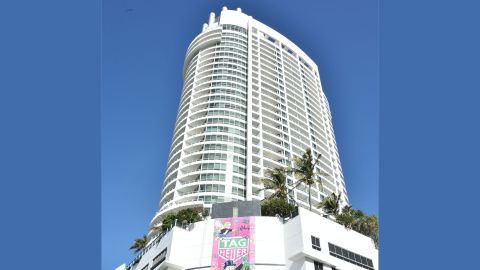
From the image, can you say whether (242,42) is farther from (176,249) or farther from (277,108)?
(176,249)

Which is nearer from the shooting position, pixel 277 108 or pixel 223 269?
pixel 223 269

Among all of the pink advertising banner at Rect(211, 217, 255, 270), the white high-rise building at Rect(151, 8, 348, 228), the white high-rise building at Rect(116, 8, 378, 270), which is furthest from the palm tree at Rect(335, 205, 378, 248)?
the white high-rise building at Rect(151, 8, 348, 228)

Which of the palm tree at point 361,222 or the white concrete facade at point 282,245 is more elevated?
the palm tree at point 361,222

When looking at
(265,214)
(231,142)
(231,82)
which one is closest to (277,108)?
(231,82)

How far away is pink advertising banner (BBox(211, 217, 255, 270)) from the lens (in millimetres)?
40531

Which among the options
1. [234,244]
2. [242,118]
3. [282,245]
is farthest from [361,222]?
[242,118]

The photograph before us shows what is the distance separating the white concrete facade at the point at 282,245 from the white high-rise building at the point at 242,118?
856 inches

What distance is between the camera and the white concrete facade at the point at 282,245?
38.8 metres

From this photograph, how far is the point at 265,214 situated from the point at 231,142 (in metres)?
31.5

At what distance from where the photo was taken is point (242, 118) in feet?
273

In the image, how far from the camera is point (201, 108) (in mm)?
85250

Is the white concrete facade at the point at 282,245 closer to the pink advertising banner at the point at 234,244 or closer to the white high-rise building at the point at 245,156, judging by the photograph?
the white high-rise building at the point at 245,156

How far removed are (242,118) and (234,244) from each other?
43454 mm

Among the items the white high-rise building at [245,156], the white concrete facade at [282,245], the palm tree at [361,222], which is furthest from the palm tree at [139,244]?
the palm tree at [361,222]
